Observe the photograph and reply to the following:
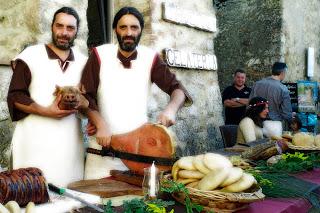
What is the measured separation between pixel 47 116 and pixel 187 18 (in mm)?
3457

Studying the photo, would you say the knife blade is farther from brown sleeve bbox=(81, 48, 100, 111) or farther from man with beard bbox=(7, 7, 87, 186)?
brown sleeve bbox=(81, 48, 100, 111)

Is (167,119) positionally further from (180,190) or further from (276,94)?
(276,94)

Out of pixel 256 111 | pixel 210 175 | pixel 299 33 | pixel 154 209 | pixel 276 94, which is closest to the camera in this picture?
pixel 154 209

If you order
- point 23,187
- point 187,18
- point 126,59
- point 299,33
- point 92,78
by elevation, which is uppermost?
point 299,33

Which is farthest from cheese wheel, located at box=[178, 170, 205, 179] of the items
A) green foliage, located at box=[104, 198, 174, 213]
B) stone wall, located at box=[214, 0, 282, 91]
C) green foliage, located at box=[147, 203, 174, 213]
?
stone wall, located at box=[214, 0, 282, 91]

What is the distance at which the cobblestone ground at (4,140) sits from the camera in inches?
149

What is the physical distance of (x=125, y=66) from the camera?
111 inches

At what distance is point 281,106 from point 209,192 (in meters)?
4.88

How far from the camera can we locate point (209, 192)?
1.79m

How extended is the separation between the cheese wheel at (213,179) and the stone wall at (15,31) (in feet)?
8.27

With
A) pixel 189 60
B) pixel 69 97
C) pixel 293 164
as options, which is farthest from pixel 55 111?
pixel 189 60

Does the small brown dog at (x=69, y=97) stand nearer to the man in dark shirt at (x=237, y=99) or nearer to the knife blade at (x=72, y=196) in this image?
the knife blade at (x=72, y=196)

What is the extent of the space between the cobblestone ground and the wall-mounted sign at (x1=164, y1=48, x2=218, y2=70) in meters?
2.19

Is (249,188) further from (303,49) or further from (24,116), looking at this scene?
(303,49)
